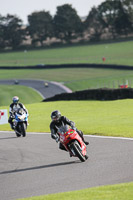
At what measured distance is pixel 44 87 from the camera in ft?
230

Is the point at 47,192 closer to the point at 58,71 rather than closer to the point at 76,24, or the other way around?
the point at 58,71

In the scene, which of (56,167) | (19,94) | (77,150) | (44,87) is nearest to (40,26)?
(44,87)

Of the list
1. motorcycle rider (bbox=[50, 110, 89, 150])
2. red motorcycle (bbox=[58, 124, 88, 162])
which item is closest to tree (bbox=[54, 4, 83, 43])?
motorcycle rider (bbox=[50, 110, 89, 150])

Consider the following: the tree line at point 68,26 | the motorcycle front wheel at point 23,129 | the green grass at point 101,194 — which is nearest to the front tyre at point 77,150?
the green grass at point 101,194

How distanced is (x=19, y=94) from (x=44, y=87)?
877cm

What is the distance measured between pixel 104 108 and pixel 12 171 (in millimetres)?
16297

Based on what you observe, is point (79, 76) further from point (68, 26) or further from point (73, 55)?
point (68, 26)

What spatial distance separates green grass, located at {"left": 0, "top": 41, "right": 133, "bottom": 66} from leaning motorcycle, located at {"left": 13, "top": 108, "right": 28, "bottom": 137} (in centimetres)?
7301

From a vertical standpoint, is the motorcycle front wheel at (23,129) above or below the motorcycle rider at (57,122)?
below

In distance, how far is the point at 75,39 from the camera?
139250 millimetres

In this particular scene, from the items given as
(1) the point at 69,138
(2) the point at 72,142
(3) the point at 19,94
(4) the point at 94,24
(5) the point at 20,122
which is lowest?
(3) the point at 19,94

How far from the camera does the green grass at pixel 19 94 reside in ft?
184

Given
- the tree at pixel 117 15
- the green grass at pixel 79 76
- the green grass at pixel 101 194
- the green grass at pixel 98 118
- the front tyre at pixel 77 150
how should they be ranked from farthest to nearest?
the tree at pixel 117 15
the green grass at pixel 79 76
the green grass at pixel 98 118
the front tyre at pixel 77 150
the green grass at pixel 101 194

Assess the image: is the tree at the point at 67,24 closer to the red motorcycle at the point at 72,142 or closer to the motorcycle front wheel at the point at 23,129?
the motorcycle front wheel at the point at 23,129
